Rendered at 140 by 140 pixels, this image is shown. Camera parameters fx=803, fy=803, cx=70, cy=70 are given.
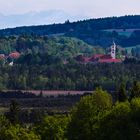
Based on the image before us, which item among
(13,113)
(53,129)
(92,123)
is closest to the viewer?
(92,123)

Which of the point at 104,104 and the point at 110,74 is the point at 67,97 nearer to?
the point at 110,74

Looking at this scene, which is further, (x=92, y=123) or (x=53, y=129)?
(x=53, y=129)

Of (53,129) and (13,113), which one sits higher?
(13,113)

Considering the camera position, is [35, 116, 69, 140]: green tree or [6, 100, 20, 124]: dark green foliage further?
[6, 100, 20, 124]: dark green foliage

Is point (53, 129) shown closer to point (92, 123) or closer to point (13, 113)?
point (13, 113)

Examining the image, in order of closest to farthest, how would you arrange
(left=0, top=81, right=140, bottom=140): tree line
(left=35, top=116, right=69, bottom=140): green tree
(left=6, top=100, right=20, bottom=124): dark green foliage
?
(left=0, top=81, right=140, bottom=140): tree line < (left=35, top=116, right=69, bottom=140): green tree < (left=6, top=100, right=20, bottom=124): dark green foliage

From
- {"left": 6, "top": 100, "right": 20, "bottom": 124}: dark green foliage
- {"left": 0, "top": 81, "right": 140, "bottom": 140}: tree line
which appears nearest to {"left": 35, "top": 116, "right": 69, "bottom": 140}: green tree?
{"left": 0, "top": 81, "right": 140, "bottom": 140}: tree line

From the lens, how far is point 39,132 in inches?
3073

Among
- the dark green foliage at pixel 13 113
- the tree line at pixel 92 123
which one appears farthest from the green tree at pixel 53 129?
the dark green foliage at pixel 13 113

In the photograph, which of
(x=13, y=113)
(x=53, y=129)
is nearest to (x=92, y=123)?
(x=53, y=129)

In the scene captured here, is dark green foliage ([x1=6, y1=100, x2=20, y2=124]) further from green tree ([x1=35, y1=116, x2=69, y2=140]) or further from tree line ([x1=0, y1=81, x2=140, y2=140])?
green tree ([x1=35, y1=116, x2=69, y2=140])

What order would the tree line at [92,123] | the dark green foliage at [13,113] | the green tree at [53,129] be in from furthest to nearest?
1. the dark green foliage at [13,113]
2. the green tree at [53,129]
3. the tree line at [92,123]

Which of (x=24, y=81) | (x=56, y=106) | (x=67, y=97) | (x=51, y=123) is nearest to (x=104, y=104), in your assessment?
(x=51, y=123)

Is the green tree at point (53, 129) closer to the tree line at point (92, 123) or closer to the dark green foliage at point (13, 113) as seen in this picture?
the tree line at point (92, 123)
